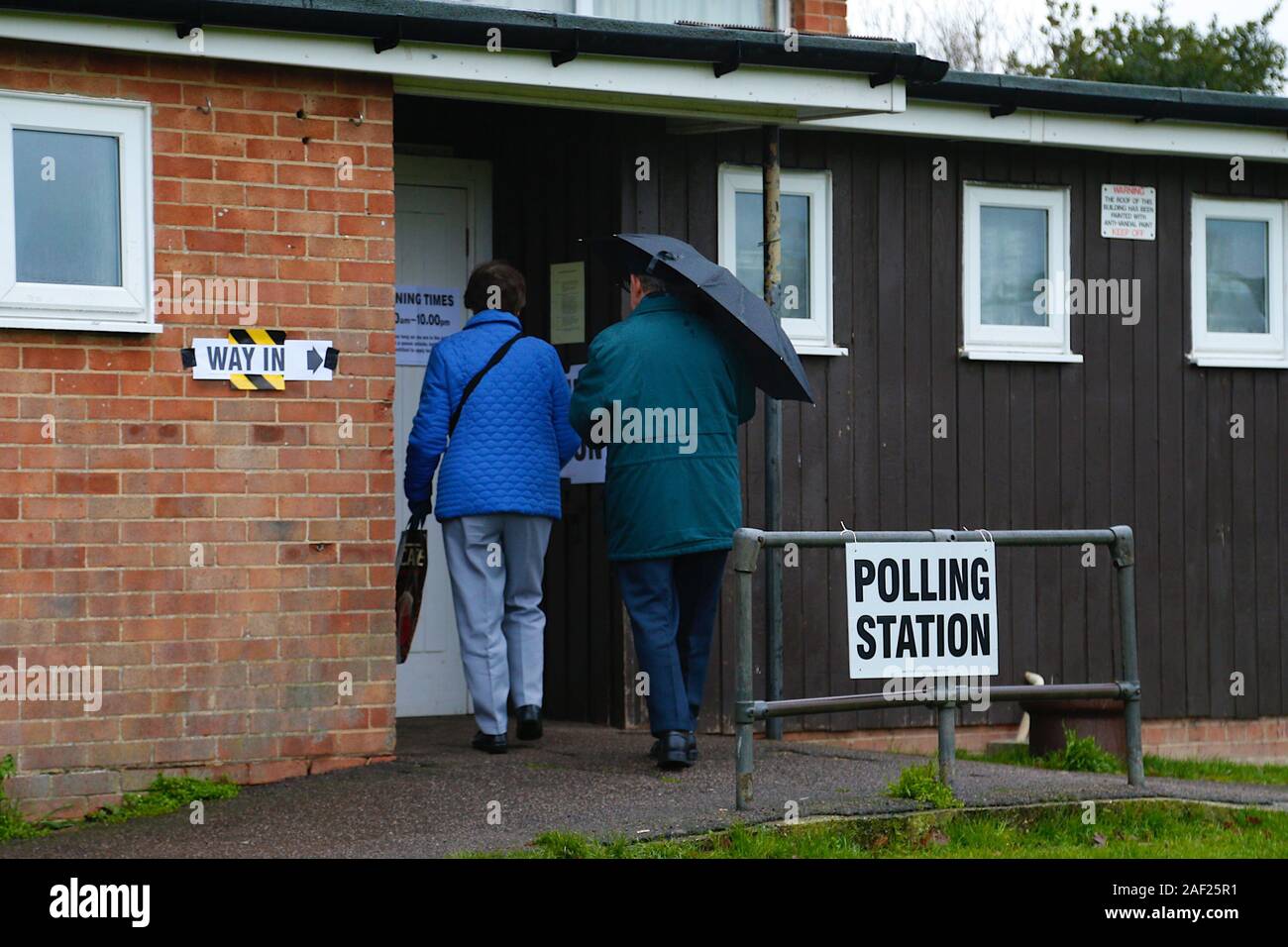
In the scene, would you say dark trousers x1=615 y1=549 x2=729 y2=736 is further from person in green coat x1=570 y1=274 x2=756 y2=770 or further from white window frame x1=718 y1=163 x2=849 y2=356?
white window frame x1=718 y1=163 x2=849 y2=356

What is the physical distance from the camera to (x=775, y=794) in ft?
25.3

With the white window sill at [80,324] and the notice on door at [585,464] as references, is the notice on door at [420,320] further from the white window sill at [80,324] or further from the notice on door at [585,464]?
the white window sill at [80,324]

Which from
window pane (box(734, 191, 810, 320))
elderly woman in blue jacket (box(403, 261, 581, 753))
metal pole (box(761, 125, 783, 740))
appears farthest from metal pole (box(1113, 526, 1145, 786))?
window pane (box(734, 191, 810, 320))

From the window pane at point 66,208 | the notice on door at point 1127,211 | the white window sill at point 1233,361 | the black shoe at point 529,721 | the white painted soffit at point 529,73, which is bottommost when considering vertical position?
the black shoe at point 529,721

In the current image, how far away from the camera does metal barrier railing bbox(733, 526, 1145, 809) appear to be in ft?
23.8

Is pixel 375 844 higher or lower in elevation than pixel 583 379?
lower

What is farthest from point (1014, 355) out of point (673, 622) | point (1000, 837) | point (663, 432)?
point (1000, 837)

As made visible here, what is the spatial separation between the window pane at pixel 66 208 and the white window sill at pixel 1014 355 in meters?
4.74

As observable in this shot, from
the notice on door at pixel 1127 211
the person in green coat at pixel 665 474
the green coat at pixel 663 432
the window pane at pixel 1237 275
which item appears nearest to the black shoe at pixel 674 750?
the person in green coat at pixel 665 474

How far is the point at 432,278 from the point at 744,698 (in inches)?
155

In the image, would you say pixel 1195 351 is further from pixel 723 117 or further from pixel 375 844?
pixel 375 844

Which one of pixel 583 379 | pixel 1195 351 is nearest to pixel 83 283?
pixel 583 379

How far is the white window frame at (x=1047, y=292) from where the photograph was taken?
430 inches

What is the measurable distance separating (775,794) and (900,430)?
3.46 meters
